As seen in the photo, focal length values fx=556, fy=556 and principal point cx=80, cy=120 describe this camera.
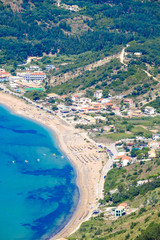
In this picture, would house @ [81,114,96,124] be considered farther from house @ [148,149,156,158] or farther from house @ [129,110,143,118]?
house @ [148,149,156,158]

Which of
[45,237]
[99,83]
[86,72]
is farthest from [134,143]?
[86,72]

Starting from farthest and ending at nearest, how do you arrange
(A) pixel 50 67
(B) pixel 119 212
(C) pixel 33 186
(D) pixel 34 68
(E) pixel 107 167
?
(D) pixel 34 68 < (A) pixel 50 67 < (E) pixel 107 167 < (C) pixel 33 186 < (B) pixel 119 212

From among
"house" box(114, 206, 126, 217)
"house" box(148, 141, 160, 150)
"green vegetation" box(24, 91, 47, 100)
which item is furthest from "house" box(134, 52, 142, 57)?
"house" box(114, 206, 126, 217)

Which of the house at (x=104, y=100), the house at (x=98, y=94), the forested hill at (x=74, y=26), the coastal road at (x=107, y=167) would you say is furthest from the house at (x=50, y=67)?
the coastal road at (x=107, y=167)

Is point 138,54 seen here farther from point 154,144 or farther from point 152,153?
point 152,153

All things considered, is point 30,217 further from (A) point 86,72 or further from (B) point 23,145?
(A) point 86,72

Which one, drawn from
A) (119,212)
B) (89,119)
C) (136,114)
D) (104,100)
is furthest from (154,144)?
(104,100)
